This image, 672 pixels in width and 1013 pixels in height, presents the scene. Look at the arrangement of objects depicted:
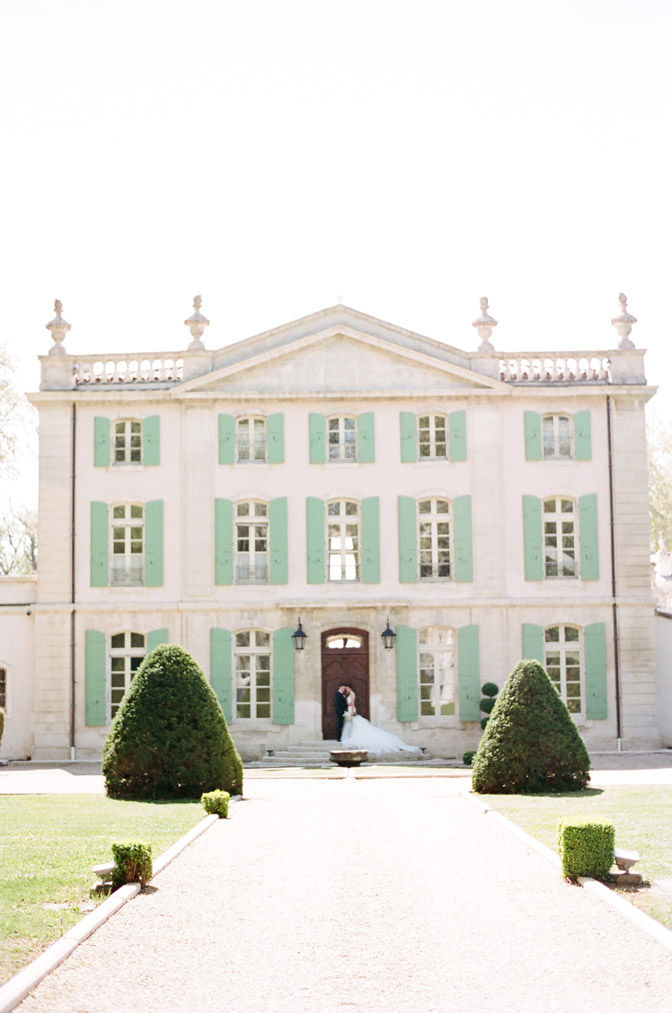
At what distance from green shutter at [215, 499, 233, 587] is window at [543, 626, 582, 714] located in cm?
739

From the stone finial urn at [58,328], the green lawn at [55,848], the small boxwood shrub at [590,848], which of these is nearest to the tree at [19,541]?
the stone finial urn at [58,328]

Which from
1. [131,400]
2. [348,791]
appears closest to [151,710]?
[348,791]

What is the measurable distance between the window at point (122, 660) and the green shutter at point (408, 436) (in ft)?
24.0

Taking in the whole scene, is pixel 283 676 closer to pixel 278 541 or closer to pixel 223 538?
pixel 278 541

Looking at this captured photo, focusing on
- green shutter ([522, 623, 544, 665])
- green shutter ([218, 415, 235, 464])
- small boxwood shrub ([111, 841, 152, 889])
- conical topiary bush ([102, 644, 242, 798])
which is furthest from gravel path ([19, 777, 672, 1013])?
green shutter ([218, 415, 235, 464])

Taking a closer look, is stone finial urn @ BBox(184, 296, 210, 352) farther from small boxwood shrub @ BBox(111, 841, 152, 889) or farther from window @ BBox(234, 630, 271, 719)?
small boxwood shrub @ BBox(111, 841, 152, 889)

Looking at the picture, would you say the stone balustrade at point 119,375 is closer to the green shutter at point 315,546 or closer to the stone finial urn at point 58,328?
the stone finial urn at point 58,328

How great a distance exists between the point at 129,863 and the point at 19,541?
44.5 m

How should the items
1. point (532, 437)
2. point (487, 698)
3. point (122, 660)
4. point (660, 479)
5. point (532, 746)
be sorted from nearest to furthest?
point (532, 746), point (487, 698), point (122, 660), point (532, 437), point (660, 479)

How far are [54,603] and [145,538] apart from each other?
100 inches

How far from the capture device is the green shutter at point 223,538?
104 feet

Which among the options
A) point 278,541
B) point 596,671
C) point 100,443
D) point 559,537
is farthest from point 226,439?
point 596,671

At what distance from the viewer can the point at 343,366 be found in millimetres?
32125

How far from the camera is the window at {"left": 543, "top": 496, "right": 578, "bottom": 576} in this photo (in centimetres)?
3178
